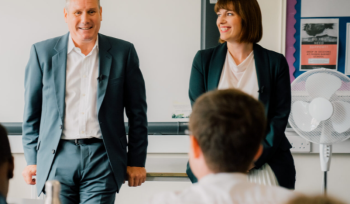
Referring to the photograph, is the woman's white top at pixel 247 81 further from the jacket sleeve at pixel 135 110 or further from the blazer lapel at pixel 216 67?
the jacket sleeve at pixel 135 110

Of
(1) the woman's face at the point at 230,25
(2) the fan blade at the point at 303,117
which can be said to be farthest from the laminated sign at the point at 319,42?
(1) the woman's face at the point at 230,25

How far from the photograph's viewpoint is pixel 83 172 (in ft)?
5.21

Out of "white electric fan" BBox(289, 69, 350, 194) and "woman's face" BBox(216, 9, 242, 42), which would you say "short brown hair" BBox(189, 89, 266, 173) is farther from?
"white electric fan" BBox(289, 69, 350, 194)

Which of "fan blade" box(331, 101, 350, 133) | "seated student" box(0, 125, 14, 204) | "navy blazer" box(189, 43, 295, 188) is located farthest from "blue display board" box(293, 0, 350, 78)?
"seated student" box(0, 125, 14, 204)

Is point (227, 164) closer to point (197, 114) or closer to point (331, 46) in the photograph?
point (197, 114)

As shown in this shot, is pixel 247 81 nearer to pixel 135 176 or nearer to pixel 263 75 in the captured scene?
pixel 263 75

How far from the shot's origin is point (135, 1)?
270 centimetres

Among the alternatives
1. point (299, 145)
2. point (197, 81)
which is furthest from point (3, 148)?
point (299, 145)

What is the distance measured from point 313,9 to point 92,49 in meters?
1.80

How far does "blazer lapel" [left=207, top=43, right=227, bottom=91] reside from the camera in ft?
5.39

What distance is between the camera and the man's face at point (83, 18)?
64.0 inches

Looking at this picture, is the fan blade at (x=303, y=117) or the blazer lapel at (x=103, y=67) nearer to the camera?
the blazer lapel at (x=103, y=67)

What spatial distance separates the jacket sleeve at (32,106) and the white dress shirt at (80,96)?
0.15m

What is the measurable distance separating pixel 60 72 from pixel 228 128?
1.03 metres
